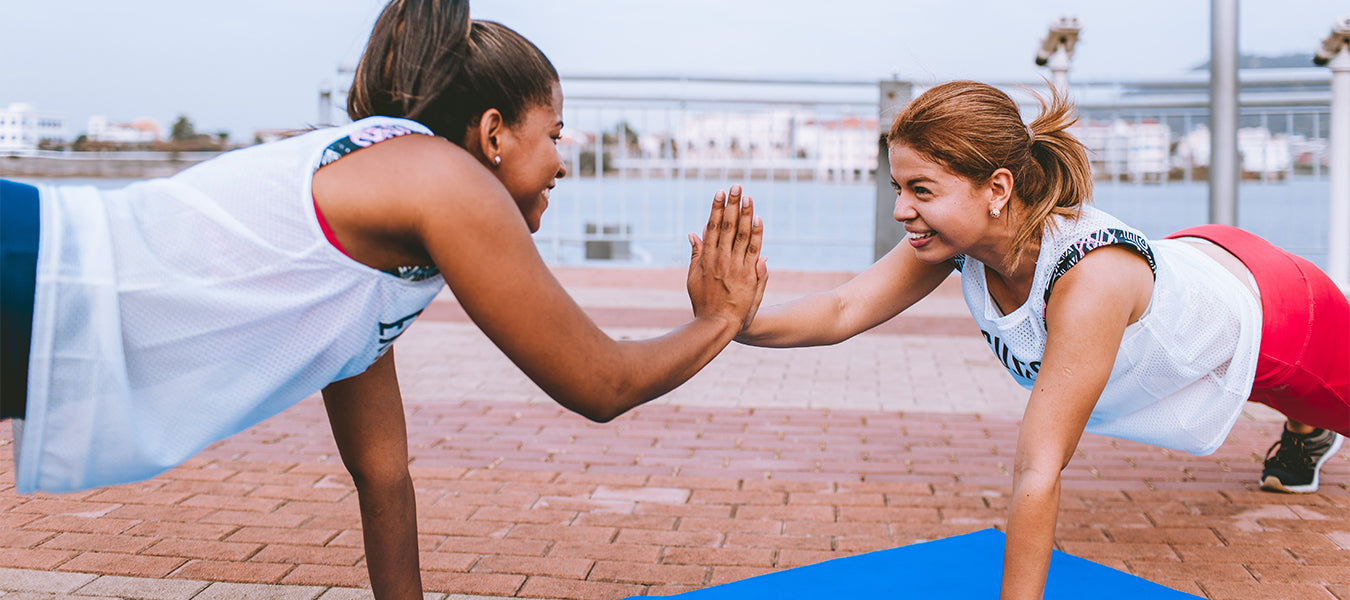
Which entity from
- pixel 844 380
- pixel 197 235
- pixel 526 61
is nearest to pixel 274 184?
pixel 197 235

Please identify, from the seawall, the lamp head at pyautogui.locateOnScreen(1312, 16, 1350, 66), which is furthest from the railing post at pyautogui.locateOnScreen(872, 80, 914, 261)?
the seawall

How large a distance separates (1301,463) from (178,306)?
373cm

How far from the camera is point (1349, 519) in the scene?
11.2 ft

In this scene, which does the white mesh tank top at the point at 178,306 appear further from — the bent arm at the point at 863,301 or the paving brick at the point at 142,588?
the bent arm at the point at 863,301

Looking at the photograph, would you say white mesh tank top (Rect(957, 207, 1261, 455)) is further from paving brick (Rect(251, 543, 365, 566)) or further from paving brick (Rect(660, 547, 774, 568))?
paving brick (Rect(251, 543, 365, 566))

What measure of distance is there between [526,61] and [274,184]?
1.60 ft

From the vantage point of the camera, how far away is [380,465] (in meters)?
2.39

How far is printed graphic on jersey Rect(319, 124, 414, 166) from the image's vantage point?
68.7 inches

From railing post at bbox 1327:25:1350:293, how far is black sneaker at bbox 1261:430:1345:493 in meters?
3.41

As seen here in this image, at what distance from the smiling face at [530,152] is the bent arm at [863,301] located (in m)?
1.09

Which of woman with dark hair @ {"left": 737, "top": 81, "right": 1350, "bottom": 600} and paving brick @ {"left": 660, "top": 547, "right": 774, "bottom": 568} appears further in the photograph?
paving brick @ {"left": 660, "top": 547, "right": 774, "bottom": 568}

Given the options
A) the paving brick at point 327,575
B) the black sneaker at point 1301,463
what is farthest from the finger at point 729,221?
the black sneaker at point 1301,463

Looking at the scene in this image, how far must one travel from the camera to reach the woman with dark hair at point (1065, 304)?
2232mm

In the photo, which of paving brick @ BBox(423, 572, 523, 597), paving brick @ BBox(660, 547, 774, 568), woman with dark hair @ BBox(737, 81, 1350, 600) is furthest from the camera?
paving brick @ BBox(660, 547, 774, 568)
